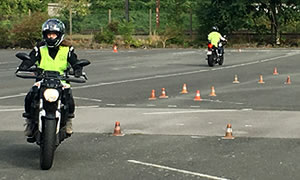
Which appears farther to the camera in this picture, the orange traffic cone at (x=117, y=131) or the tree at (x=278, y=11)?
the tree at (x=278, y=11)

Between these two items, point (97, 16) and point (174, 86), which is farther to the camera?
point (97, 16)

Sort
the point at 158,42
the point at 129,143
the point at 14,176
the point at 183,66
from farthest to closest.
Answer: the point at 158,42 → the point at 183,66 → the point at 129,143 → the point at 14,176

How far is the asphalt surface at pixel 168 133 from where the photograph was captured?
345 inches

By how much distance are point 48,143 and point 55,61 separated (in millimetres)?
1235

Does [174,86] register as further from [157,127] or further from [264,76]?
[157,127]

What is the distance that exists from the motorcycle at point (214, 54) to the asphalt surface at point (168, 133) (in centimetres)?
705

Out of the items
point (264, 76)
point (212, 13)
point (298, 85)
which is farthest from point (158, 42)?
point (298, 85)

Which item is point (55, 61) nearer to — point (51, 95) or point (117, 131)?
point (51, 95)

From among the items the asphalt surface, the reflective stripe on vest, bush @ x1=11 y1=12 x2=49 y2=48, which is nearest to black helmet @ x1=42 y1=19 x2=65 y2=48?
the reflective stripe on vest

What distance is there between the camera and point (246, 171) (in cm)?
869

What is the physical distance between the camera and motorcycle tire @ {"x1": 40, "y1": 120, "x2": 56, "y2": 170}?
28.1 feet

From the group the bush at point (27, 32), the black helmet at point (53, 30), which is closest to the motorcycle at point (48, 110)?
the black helmet at point (53, 30)

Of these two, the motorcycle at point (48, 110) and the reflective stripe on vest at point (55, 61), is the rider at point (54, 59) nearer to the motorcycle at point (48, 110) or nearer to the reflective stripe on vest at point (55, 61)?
the reflective stripe on vest at point (55, 61)

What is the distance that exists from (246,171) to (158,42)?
44433mm
